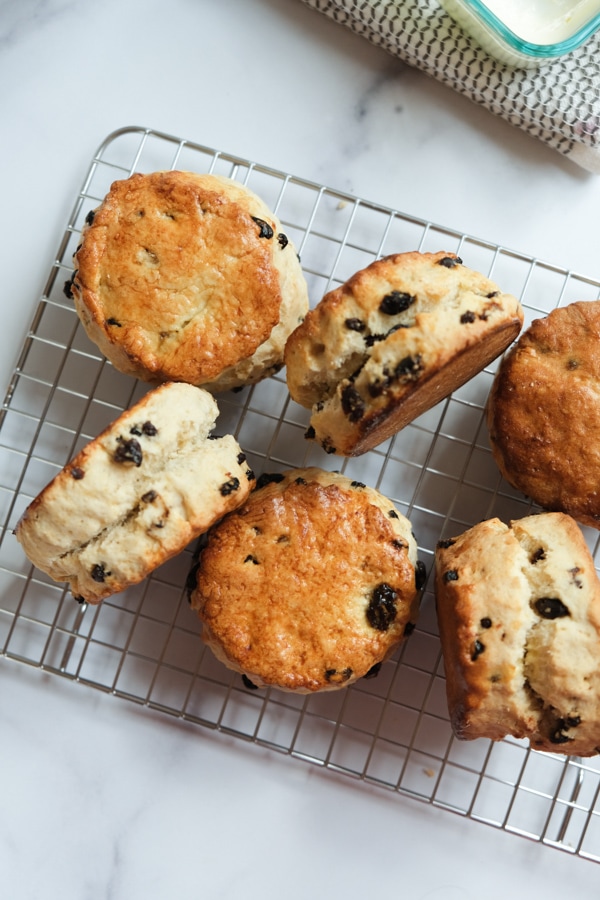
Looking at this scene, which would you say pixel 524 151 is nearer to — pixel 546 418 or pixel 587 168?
pixel 587 168

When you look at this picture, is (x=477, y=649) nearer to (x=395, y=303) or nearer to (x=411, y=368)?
(x=411, y=368)

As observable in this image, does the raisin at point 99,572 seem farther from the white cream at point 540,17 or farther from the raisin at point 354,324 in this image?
the white cream at point 540,17

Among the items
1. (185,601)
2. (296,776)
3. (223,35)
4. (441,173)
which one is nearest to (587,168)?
(441,173)

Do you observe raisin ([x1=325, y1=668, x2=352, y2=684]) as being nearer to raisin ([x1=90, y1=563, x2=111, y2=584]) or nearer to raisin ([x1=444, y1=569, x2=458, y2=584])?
raisin ([x1=444, y1=569, x2=458, y2=584])

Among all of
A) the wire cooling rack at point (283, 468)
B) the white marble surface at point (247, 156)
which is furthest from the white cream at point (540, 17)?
the wire cooling rack at point (283, 468)

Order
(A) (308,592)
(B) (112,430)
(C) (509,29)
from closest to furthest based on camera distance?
(B) (112,430)
(A) (308,592)
(C) (509,29)
